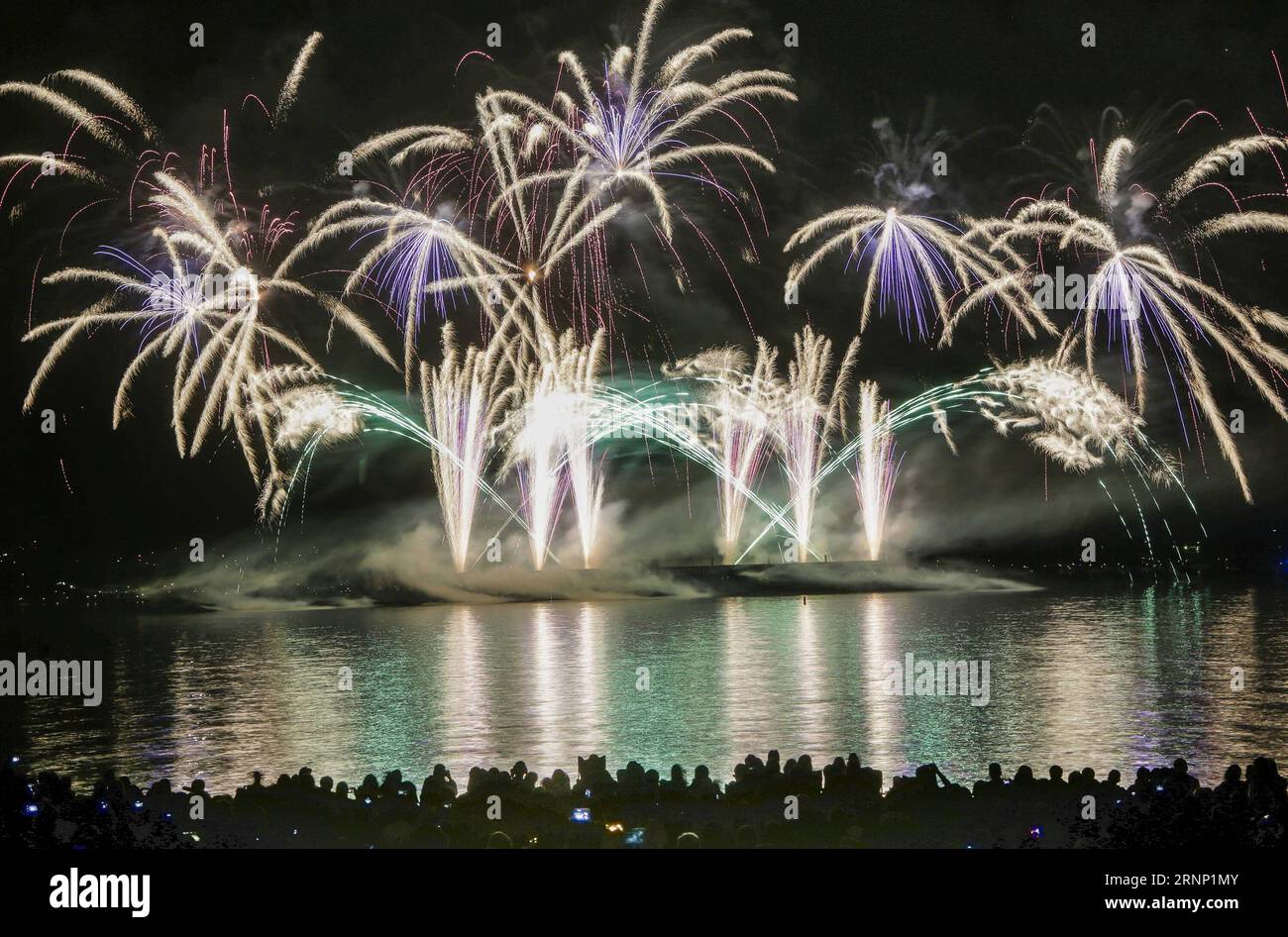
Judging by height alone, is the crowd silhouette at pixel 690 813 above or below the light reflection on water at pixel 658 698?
above

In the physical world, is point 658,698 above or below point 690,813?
below

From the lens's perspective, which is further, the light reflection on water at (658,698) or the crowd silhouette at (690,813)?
the light reflection on water at (658,698)

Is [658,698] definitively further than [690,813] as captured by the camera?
Yes
